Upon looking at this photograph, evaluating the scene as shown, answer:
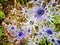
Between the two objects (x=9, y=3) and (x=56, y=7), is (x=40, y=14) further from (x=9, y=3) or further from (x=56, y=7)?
(x=9, y=3)

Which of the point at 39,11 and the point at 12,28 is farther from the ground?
the point at 39,11

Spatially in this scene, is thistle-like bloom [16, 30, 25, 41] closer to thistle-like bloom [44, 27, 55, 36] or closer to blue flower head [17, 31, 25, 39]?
blue flower head [17, 31, 25, 39]

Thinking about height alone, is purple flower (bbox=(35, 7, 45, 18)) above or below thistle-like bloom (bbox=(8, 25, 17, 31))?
above

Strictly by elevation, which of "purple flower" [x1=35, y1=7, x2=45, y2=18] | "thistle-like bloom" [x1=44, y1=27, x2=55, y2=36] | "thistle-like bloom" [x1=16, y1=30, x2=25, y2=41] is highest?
"purple flower" [x1=35, y1=7, x2=45, y2=18]

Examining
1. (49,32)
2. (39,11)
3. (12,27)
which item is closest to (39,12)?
(39,11)

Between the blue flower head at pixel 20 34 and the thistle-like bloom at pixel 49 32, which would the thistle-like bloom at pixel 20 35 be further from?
the thistle-like bloom at pixel 49 32

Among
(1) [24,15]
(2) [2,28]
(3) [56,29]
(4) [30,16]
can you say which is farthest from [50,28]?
(2) [2,28]

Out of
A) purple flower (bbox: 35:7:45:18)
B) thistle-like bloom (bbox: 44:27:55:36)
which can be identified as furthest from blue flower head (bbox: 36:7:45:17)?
thistle-like bloom (bbox: 44:27:55:36)

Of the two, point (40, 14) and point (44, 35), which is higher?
point (40, 14)

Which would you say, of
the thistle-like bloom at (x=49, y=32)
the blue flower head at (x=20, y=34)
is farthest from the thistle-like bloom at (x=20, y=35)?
the thistle-like bloom at (x=49, y=32)

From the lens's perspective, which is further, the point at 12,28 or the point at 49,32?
the point at 12,28

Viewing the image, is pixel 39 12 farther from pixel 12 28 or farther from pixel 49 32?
pixel 12 28
